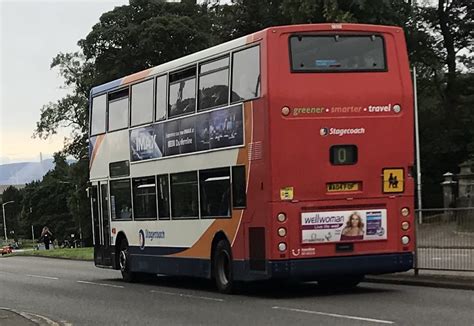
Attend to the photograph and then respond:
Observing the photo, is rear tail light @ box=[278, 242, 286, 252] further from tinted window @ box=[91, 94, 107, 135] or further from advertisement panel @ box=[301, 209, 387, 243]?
tinted window @ box=[91, 94, 107, 135]

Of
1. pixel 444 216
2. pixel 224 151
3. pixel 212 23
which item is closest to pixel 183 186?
pixel 224 151

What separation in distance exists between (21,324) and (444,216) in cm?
818

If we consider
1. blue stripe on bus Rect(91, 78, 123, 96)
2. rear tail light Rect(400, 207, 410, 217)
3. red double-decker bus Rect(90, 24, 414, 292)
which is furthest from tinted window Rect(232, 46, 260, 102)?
blue stripe on bus Rect(91, 78, 123, 96)

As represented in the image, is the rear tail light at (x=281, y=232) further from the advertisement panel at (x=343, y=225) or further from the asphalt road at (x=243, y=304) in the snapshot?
the asphalt road at (x=243, y=304)

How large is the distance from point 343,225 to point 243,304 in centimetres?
217

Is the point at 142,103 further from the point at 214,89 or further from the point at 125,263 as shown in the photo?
the point at 125,263

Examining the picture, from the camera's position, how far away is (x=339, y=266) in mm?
14961

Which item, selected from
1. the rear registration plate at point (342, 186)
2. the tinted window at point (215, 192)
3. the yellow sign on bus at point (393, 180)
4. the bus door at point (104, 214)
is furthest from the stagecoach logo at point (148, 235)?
the yellow sign on bus at point (393, 180)

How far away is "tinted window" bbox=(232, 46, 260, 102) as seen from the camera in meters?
15.1

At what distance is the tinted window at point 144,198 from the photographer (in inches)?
766

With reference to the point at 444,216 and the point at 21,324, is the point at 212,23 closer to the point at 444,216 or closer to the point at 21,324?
the point at 444,216

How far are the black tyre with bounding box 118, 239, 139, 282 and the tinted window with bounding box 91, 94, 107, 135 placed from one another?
294 centimetres

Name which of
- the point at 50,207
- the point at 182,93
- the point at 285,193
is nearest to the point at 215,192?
the point at 285,193

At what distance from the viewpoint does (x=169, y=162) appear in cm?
1850
